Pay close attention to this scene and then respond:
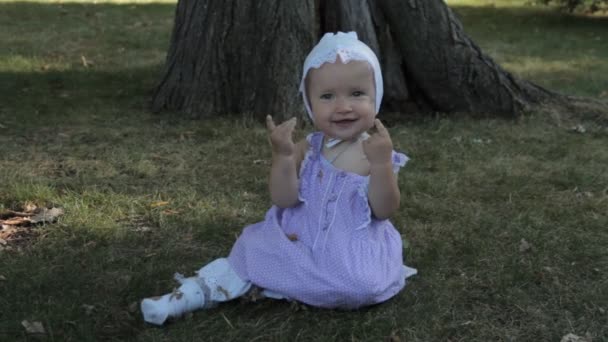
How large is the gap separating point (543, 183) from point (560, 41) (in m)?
6.15

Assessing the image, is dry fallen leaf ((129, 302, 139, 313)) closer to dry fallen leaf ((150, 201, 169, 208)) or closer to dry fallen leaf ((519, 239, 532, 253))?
dry fallen leaf ((150, 201, 169, 208))

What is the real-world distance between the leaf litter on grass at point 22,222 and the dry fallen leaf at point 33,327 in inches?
30.0

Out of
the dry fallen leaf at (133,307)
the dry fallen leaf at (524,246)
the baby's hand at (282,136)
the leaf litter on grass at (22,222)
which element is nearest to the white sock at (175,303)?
the dry fallen leaf at (133,307)

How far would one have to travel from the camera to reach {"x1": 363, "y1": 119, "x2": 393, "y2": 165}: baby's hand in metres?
2.64

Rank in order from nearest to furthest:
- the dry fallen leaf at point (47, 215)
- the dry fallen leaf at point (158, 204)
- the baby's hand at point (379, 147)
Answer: the baby's hand at point (379, 147) → the dry fallen leaf at point (47, 215) → the dry fallen leaf at point (158, 204)

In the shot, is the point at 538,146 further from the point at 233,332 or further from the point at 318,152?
the point at 233,332

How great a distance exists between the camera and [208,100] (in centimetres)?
560

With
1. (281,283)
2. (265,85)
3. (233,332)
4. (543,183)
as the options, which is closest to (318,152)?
(281,283)

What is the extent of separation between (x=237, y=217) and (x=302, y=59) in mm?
1779

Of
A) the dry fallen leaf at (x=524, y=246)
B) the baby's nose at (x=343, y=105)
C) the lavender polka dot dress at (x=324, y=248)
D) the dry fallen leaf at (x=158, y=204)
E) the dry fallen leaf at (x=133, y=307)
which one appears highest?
the baby's nose at (x=343, y=105)

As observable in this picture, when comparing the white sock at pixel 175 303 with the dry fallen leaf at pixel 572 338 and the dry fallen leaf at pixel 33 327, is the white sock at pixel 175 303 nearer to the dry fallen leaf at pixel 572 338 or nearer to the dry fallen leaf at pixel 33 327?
the dry fallen leaf at pixel 33 327

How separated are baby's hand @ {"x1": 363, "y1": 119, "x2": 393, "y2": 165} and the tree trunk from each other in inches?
104

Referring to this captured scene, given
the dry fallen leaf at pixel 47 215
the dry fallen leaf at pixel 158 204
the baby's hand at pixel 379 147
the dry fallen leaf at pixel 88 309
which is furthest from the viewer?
the dry fallen leaf at pixel 158 204

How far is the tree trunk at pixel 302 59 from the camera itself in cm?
525
